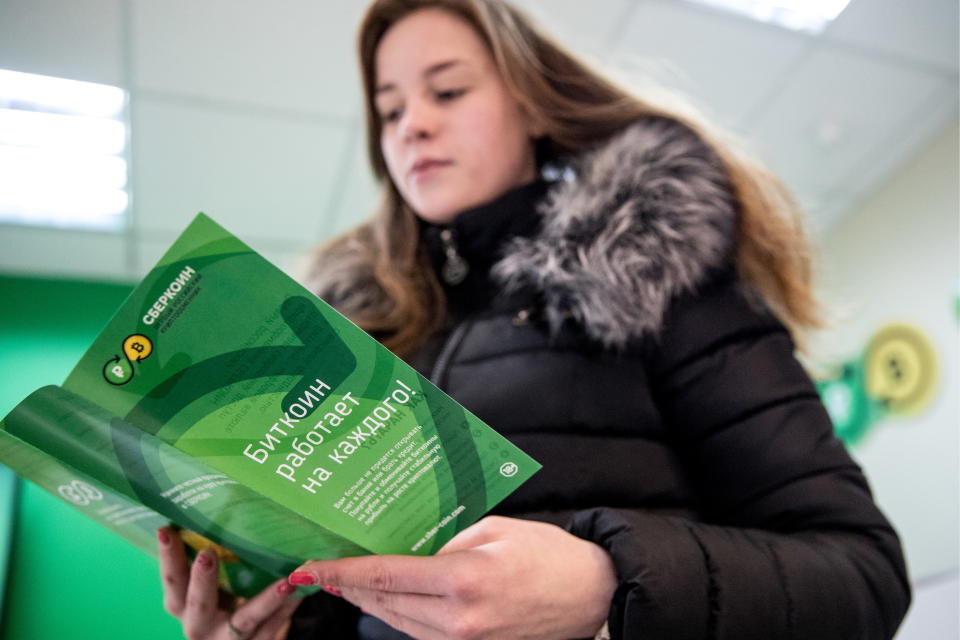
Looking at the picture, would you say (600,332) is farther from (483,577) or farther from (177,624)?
(177,624)

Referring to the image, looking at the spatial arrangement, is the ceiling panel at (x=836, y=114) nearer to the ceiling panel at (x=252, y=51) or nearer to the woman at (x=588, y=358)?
the ceiling panel at (x=252, y=51)

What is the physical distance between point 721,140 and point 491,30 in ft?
1.23

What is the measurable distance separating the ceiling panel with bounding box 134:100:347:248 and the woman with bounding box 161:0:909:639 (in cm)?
134

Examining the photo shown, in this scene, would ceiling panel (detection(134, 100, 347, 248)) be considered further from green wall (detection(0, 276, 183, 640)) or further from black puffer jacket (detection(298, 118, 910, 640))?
black puffer jacket (detection(298, 118, 910, 640))

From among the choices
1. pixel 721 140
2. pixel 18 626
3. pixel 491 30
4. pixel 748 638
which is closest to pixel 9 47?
pixel 18 626

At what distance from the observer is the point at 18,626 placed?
65.0 inches

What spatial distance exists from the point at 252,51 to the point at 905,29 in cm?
197

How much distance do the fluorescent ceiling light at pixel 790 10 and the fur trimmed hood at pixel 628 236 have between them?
4.62ft

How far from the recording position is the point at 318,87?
7.29 feet

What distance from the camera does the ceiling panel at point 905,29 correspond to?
6.34ft

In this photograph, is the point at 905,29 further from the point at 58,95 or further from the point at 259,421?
the point at 58,95

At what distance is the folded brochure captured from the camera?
1.36 ft

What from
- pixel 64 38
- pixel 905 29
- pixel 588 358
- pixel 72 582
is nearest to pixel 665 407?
pixel 588 358

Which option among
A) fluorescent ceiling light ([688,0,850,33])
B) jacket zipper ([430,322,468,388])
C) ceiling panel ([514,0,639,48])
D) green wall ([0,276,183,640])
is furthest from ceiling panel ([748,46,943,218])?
green wall ([0,276,183,640])
